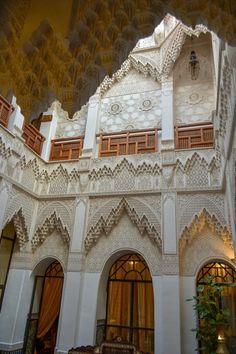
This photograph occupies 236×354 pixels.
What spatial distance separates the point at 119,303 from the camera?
24.3ft

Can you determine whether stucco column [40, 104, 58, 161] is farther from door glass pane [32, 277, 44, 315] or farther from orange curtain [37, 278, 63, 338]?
orange curtain [37, 278, 63, 338]

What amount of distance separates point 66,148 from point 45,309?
4.61 metres

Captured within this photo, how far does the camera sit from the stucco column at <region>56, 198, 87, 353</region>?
6441 mm

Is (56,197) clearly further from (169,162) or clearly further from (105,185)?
(169,162)

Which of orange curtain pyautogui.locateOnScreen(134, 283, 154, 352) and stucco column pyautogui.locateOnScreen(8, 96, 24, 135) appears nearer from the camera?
orange curtain pyautogui.locateOnScreen(134, 283, 154, 352)

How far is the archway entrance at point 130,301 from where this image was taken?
6.95 meters

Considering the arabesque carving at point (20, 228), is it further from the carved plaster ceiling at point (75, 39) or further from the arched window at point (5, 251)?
the carved plaster ceiling at point (75, 39)

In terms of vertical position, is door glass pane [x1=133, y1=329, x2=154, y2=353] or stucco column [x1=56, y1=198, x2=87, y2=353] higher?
stucco column [x1=56, y1=198, x2=87, y2=353]

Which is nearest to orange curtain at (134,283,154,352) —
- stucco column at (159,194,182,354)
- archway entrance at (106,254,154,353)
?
archway entrance at (106,254,154,353)

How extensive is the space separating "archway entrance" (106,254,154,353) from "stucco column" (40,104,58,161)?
382 cm

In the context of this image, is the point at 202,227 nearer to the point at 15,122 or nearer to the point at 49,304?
the point at 49,304

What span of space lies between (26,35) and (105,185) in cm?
577

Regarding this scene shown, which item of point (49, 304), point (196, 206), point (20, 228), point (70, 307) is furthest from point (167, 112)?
point (49, 304)

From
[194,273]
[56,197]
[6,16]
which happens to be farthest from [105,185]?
[6,16]
